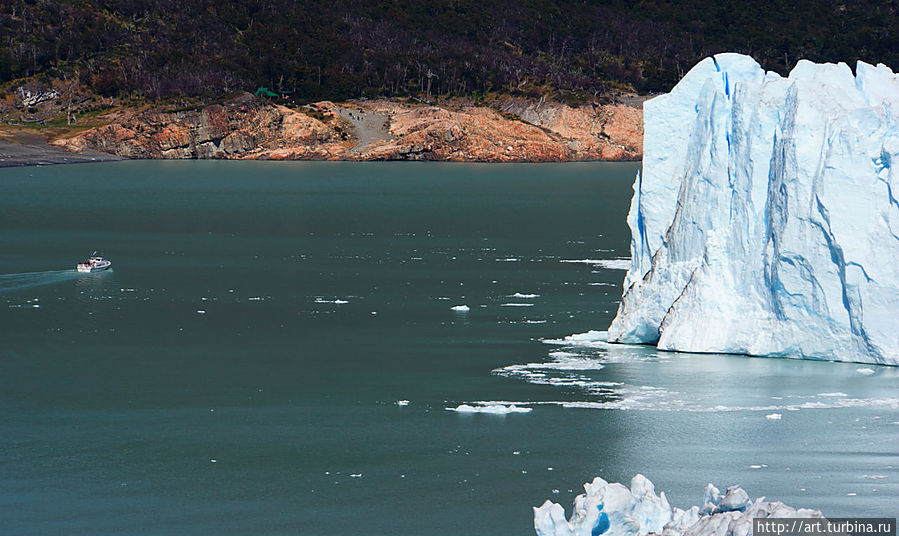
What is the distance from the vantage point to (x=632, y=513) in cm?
1410

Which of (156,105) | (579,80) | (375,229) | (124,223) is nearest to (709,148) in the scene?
(375,229)

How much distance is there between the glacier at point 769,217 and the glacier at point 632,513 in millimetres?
12041

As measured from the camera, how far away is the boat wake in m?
41.5

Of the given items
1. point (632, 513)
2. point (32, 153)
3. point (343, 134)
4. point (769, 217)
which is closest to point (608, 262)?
point (769, 217)

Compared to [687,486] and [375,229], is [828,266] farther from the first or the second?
[375,229]

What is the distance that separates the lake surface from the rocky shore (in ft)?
346

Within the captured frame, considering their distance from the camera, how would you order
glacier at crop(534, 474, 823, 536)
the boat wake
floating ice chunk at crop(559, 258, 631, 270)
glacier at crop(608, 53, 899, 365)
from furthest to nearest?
floating ice chunk at crop(559, 258, 631, 270) < the boat wake < glacier at crop(608, 53, 899, 365) < glacier at crop(534, 474, 823, 536)

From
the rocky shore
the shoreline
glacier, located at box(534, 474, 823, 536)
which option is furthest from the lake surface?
the rocky shore

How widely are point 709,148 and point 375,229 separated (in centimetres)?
3613

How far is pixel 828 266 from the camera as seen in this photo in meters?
25.2

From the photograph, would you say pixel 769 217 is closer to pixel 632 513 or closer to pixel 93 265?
pixel 632 513

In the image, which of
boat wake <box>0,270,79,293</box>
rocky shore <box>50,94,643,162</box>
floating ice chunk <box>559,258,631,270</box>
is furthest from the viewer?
rocky shore <box>50,94,643,162</box>

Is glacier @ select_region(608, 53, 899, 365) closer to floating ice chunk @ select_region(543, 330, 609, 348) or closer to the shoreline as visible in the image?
floating ice chunk @ select_region(543, 330, 609, 348)

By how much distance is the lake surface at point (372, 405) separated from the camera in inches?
714
